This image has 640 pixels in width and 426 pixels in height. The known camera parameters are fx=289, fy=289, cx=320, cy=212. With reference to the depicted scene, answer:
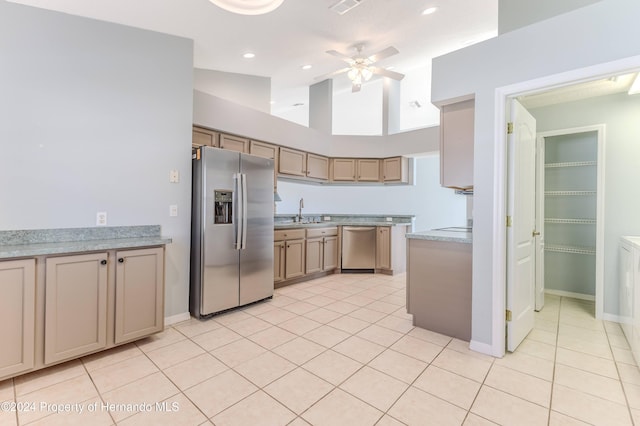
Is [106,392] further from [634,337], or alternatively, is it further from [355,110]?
[355,110]

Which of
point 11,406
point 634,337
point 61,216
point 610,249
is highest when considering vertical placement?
point 61,216

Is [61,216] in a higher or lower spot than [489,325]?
higher

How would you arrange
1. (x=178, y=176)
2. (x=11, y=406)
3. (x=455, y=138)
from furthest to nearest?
1. (x=178, y=176)
2. (x=455, y=138)
3. (x=11, y=406)

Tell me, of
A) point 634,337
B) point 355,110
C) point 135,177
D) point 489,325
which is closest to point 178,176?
point 135,177

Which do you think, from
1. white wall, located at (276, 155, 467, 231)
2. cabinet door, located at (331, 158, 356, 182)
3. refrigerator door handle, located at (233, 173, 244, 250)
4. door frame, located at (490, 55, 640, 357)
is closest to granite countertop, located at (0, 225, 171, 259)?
refrigerator door handle, located at (233, 173, 244, 250)

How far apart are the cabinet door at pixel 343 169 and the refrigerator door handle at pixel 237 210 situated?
2.49 metres

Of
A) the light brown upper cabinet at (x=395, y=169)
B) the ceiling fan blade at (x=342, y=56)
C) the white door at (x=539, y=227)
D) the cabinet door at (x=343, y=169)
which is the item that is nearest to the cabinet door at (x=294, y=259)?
the cabinet door at (x=343, y=169)

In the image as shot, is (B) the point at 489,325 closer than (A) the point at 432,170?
Yes

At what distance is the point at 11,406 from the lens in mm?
1646

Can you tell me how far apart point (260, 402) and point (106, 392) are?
3.18ft

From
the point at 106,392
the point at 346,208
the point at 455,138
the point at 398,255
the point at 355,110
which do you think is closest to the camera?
the point at 106,392

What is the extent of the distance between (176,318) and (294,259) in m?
1.78

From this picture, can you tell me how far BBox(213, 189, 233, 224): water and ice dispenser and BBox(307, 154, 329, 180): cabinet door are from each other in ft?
6.63

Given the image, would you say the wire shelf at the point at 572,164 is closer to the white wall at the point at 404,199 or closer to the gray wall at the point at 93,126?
the white wall at the point at 404,199
